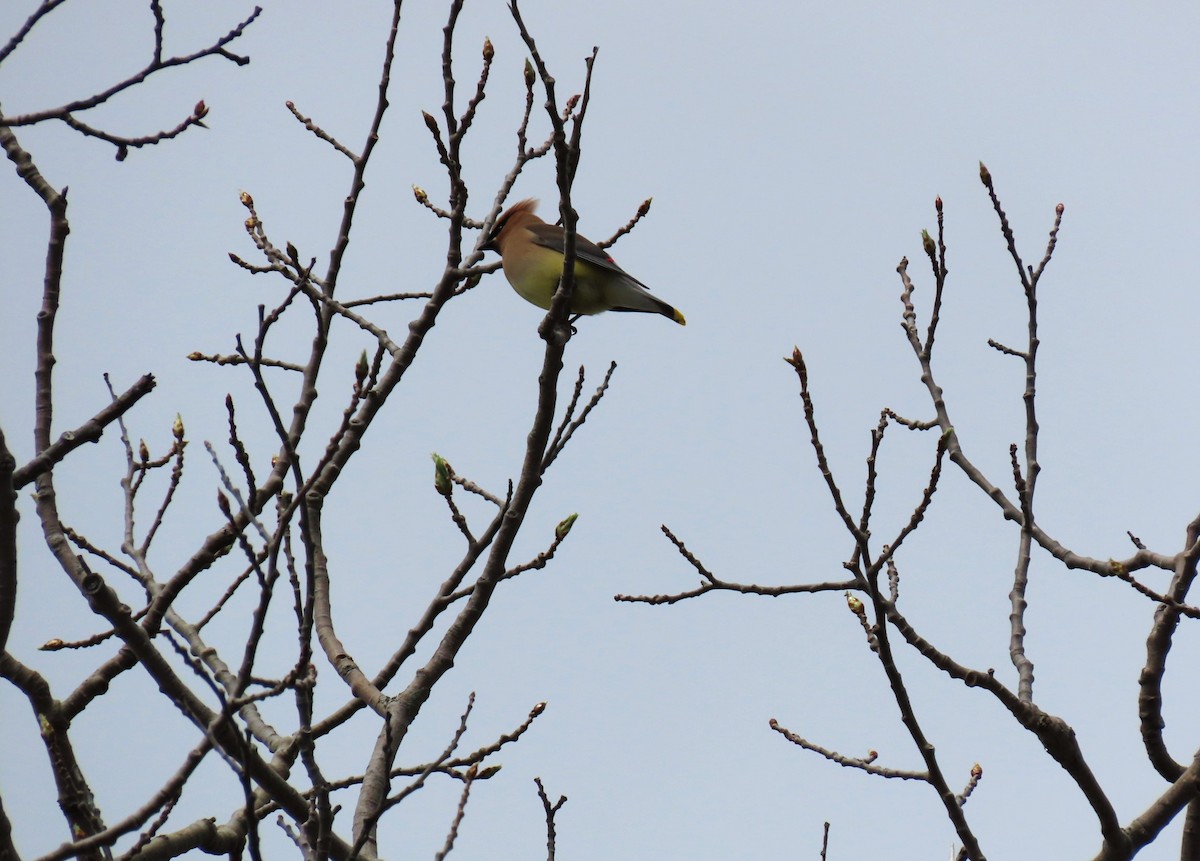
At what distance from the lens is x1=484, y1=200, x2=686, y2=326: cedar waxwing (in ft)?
20.0

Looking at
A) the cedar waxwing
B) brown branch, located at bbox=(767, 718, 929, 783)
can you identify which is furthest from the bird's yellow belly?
brown branch, located at bbox=(767, 718, 929, 783)

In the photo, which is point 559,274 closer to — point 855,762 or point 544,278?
point 544,278

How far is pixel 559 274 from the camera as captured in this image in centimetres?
601

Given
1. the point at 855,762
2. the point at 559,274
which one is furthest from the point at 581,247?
the point at 855,762


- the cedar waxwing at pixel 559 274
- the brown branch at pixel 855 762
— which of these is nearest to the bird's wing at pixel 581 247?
the cedar waxwing at pixel 559 274

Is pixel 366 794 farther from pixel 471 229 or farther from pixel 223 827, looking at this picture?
pixel 471 229

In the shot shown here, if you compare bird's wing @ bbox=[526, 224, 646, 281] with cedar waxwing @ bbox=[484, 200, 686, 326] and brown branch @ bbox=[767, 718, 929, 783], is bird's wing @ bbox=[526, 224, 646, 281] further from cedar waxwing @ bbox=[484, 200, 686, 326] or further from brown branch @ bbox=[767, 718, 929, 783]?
brown branch @ bbox=[767, 718, 929, 783]

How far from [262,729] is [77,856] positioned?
134 centimetres

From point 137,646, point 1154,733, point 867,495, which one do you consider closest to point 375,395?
point 137,646

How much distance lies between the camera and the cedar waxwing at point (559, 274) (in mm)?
6086

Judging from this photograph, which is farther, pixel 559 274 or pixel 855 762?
pixel 559 274

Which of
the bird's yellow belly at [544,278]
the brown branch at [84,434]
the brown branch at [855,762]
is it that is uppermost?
the bird's yellow belly at [544,278]

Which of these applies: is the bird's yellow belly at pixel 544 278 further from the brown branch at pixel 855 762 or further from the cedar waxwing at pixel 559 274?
the brown branch at pixel 855 762

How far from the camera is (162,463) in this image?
4.18 meters
